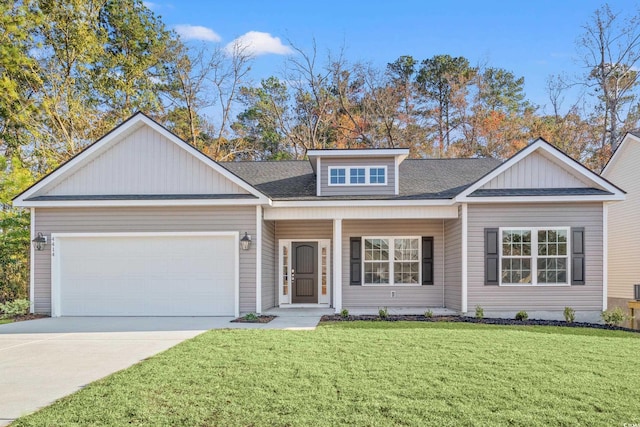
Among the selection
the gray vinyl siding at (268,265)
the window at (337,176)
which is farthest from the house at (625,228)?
the gray vinyl siding at (268,265)

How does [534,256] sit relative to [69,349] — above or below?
above

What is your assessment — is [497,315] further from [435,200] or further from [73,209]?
[73,209]

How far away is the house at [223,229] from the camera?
11680 mm

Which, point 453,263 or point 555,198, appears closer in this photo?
point 555,198

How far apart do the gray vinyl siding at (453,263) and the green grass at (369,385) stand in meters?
4.22

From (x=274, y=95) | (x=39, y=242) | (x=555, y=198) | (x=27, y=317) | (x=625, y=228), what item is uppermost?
(x=274, y=95)

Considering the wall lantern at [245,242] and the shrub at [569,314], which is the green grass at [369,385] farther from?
the wall lantern at [245,242]

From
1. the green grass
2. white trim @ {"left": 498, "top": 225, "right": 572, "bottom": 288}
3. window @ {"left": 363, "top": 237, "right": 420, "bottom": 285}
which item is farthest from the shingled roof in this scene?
the green grass

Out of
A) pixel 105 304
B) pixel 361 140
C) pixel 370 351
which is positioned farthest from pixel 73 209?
pixel 361 140

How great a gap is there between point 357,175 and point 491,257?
421 cm

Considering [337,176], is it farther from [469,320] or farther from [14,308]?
[14,308]

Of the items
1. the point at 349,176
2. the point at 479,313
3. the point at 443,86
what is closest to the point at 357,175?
the point at 349,176

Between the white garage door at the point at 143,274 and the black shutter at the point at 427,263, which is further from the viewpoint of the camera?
the black shutter at the point at 427,263

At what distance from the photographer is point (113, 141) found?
1199 cm
